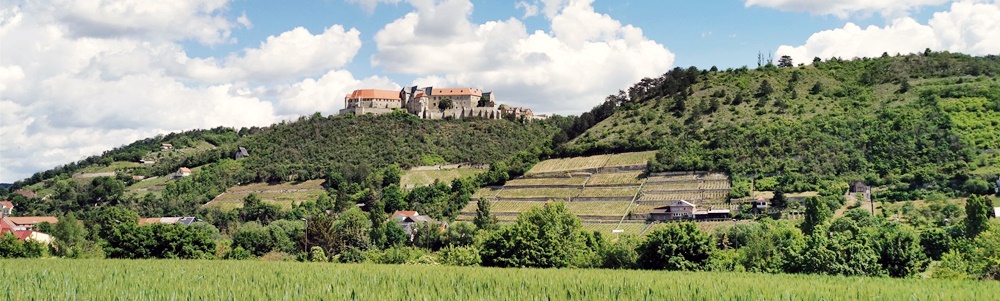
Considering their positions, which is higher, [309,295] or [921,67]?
[921,67]

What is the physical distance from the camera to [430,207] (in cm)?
14288

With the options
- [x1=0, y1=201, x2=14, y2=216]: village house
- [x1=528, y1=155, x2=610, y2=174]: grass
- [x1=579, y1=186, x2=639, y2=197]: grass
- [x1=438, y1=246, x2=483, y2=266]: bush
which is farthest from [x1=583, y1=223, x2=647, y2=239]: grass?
[x1=0, y1=201, x2=14, y2=216]: village house

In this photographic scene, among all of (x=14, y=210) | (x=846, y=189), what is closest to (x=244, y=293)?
(x=846, y=189)

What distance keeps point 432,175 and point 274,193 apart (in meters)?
32.8

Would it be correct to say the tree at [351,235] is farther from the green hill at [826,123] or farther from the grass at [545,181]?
the green hill at [826,123]

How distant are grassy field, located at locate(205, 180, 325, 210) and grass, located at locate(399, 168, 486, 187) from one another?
1800 cm

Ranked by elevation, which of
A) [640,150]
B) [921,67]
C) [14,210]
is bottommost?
[14,210]

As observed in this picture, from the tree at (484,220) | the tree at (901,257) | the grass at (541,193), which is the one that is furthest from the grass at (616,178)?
the tree at (901,257)

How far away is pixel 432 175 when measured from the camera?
172500 mm

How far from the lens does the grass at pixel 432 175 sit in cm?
16788

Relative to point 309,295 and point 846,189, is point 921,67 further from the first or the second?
point 309,295

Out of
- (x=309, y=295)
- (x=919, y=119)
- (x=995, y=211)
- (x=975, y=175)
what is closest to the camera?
(x=309, y=295)

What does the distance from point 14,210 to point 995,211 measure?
601 ft

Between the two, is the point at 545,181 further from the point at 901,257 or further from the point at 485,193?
the point at 901,257
